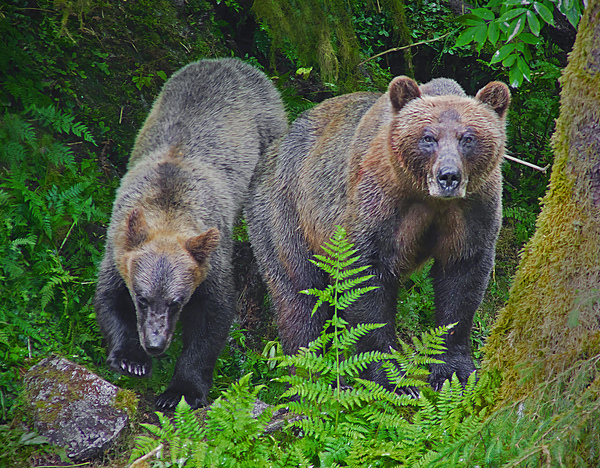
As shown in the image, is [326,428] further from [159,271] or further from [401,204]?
[159,271]

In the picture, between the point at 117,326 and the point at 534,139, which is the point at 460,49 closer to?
the point at 534,139

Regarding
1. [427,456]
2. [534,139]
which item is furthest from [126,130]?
[427,456]

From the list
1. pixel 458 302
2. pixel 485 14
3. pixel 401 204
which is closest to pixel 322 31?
pixel 485 14

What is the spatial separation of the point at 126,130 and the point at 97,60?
1.07 metres

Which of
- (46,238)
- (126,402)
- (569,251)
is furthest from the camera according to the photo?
(46,238)

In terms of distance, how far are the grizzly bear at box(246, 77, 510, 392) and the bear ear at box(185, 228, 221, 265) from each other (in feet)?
2.43

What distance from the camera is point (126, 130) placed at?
8.68 meters

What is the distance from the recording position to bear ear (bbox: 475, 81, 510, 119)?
5.53 metres

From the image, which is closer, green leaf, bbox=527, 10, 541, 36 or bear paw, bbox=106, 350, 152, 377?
green leaf, bbox=527, 10, 541, 36

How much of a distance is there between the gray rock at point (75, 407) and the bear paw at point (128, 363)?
665mm

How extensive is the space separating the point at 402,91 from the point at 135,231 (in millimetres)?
3043

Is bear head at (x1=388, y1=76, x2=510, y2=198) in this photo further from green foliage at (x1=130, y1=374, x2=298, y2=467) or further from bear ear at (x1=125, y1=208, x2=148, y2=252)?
bear ear at (x1=125, y1=208, x2=148, y2=252)

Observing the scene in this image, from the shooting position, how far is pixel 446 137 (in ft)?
17.1

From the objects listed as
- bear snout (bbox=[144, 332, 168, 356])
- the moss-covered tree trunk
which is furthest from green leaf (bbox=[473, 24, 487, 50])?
bear snout (bbox=[144, 332, 168, 356])
